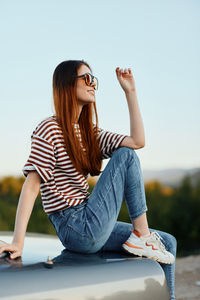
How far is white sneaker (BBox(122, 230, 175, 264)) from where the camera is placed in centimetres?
198

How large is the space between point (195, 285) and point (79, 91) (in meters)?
3.49

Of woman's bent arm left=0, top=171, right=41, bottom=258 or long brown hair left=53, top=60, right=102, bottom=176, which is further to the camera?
long brown hair left=53, top=60, right=102, bottom=176

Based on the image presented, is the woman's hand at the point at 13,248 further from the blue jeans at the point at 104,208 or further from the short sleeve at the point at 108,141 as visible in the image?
the short sleeve at the point at 108,141

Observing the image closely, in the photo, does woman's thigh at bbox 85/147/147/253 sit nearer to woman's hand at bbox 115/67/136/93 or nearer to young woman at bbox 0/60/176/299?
young woman at bbox 0/60/176/299

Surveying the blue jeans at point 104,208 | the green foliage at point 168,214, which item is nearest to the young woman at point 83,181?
the blue jeans at point 104,208

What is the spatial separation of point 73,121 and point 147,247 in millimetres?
778

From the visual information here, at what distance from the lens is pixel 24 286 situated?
1477 millimetres

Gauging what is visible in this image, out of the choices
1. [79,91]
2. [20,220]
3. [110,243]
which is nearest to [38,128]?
[79,91]

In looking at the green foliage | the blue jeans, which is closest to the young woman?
the blue jeans

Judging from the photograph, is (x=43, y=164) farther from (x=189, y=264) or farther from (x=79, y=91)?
(x=189, y=264)

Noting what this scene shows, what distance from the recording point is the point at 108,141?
222cm

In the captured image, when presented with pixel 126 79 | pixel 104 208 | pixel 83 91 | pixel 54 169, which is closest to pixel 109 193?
pixel 104 208

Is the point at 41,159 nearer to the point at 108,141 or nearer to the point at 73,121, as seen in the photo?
the point at 73,121

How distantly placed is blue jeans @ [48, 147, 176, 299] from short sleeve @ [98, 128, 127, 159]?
0.22 m
